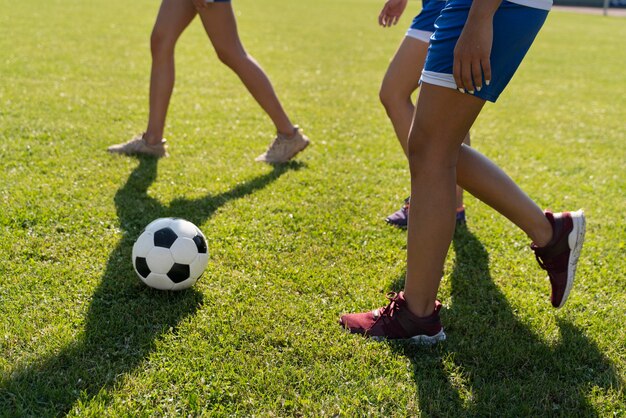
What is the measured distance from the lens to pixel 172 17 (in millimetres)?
4316

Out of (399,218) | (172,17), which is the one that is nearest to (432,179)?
(399,218)

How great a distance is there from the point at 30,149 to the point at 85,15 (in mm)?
11129

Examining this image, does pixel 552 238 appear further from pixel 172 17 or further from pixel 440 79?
pixel 172 17

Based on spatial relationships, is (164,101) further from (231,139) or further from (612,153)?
(612,153)

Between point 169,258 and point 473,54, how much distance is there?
1.61 m

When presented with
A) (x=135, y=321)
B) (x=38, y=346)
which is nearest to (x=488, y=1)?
(x=135, y=321)

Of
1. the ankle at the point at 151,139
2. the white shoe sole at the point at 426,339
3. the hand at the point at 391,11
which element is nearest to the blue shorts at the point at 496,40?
the white shoe sole at the point at 426,339

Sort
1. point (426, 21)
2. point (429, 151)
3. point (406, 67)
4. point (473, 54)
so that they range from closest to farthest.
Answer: point (473, 54)
point (429, 151)
point (426, 21)
point (406, 67)

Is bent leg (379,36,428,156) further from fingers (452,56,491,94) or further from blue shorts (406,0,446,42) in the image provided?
fingers (452,56,491,94)

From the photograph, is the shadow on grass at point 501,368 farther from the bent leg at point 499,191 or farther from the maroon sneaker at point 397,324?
the bent leg at point 499,191

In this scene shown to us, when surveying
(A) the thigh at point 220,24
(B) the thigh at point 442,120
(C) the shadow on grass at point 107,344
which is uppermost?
(B) the thigh at point 442,120

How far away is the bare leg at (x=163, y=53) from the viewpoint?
14.2ft

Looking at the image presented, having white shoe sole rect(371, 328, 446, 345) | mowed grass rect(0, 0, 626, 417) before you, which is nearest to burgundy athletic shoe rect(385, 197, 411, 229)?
mowed grass rect(0, 0, 626, 417)

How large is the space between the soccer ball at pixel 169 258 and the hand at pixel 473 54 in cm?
147
